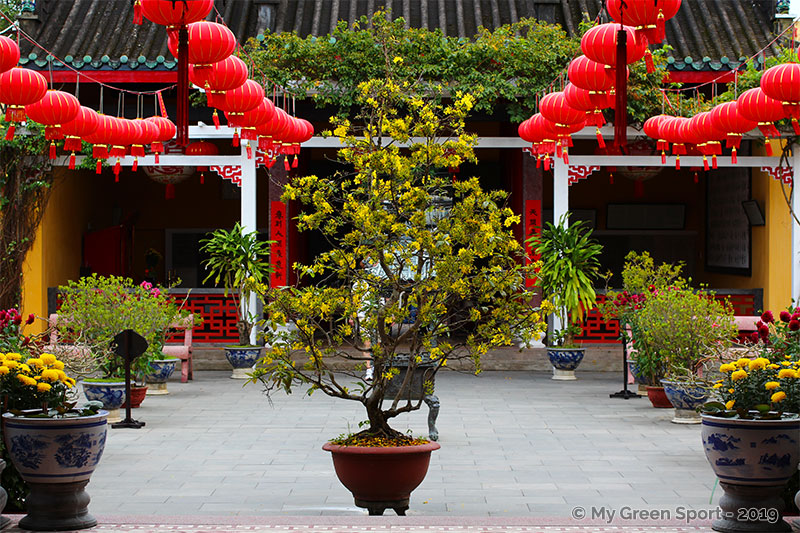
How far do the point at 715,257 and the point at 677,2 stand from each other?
11.6 m

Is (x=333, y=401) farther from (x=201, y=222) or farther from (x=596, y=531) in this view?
(x=201, y=222)

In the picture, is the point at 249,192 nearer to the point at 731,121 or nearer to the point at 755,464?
the point at 731,121

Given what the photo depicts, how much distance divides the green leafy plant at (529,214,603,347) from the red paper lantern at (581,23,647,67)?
570cm

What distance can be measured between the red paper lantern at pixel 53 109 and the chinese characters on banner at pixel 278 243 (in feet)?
16.8

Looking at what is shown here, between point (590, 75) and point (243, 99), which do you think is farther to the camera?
point (243, 99)

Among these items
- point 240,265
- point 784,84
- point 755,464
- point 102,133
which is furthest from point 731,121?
point 240,265

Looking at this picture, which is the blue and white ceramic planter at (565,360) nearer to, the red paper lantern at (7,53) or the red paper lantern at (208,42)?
the red paper lantern at (208,42)

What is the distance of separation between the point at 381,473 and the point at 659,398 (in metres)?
5.89

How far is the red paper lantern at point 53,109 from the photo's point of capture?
9953 millimetres

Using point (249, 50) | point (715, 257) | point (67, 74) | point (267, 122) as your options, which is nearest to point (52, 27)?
point (67, 74)

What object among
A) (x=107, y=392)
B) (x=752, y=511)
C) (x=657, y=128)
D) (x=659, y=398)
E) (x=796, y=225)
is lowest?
(x=659, y=398)

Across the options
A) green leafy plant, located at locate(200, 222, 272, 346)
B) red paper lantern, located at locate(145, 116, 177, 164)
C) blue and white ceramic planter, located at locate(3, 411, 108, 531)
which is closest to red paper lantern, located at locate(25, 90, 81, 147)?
red paper lantern, located at locate(145, 116, 177, 164)

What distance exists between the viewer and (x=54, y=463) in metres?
5.66

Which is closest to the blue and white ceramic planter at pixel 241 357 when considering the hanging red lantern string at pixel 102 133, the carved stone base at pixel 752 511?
the hanging red lantern string at pixel 102 133
